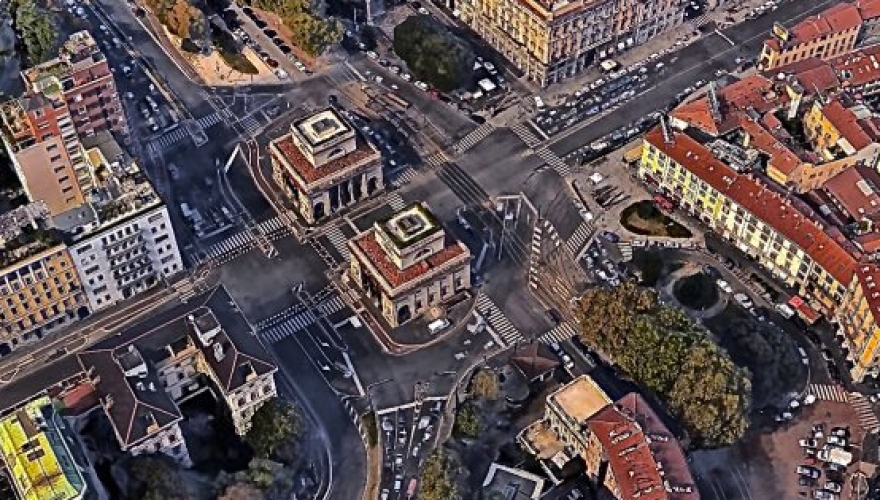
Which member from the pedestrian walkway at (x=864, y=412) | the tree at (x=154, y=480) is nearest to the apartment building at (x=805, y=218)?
the pedestrian walkway at (x=864, y=412)

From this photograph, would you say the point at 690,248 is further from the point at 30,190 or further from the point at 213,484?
the point at 30,190

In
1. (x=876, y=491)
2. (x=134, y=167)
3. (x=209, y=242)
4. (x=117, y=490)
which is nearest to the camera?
(x=117, y=490)

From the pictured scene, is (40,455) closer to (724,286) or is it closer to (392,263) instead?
(392,263)

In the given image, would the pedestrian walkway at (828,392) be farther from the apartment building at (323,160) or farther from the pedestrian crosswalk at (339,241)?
the apartment building at (323,160)

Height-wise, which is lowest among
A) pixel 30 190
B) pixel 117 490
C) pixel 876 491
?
pixel 876 491

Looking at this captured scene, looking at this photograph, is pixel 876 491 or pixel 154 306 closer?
pixel 876 491

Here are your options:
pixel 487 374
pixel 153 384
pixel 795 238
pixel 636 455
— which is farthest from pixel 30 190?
pixel 795 238
